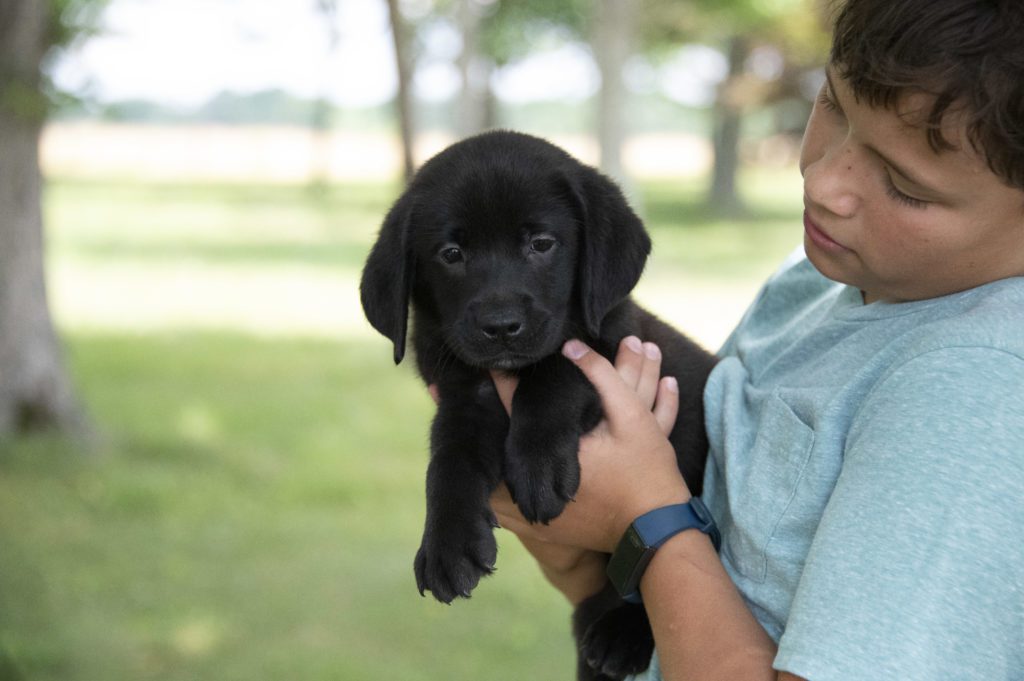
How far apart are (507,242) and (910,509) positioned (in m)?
1.10

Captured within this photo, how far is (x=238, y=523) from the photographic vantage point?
5.80m

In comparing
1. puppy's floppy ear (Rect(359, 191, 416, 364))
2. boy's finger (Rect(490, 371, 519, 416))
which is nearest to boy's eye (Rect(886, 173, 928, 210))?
boy's finger (Rect(490, 371, 519, 416))

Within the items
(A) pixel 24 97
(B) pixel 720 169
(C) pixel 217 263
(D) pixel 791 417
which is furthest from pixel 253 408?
(B) pixel 720 169

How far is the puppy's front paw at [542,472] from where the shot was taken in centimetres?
186

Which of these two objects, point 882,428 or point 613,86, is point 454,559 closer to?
point 882,428

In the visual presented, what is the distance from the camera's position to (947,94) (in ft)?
4.46

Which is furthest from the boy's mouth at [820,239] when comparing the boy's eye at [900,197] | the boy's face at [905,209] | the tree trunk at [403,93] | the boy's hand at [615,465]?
the tree trunk at [403,93]

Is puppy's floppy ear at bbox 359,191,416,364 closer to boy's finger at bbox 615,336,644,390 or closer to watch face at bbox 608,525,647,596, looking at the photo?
boy's finger at bbox 615,336,644,390

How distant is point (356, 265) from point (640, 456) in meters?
14.2

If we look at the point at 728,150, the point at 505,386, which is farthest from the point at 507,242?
the point at 728,150

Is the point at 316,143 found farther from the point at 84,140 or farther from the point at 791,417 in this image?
the point at 791,417

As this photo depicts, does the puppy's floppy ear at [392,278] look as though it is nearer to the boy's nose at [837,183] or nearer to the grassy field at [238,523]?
the boy's nose at [837,183]

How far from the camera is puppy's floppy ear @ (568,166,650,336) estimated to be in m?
2.16

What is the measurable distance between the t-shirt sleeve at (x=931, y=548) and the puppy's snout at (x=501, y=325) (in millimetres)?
797
